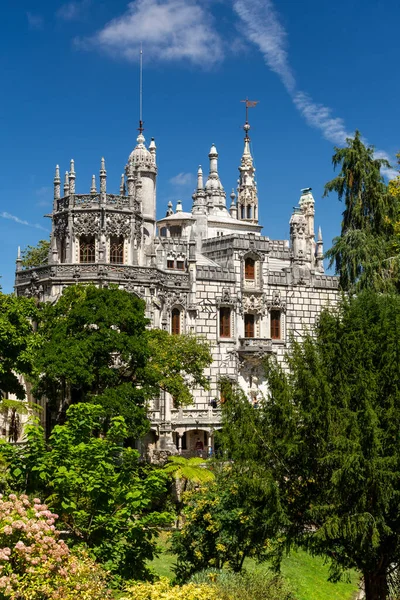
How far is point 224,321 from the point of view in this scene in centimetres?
6762

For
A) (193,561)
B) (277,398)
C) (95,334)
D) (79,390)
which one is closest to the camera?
(277,398)

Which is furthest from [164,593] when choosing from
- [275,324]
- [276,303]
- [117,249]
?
[275,324]

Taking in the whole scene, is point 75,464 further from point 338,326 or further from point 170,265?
point 170,265

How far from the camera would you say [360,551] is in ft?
88.9

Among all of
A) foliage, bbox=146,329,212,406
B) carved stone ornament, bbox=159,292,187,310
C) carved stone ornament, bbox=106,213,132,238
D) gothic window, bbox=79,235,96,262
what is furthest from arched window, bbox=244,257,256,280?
gothic window, bbox=79,235,96,262

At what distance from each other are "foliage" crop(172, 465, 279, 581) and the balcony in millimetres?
34458

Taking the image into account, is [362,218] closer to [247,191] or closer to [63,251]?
[63,251]

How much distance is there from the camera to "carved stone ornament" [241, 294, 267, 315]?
225 feet

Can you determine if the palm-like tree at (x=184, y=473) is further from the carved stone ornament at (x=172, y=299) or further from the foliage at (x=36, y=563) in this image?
the foliage at (x=36, y=563)

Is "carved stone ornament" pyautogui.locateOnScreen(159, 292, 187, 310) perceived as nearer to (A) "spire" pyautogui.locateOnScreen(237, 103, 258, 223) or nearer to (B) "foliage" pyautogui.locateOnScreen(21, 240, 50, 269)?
(B) "foliage" pyautogui.locateOnScreen(21, 240, 50, 269)

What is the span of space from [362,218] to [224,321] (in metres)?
19.6

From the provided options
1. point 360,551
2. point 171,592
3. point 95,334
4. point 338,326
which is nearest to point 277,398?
point 338,326

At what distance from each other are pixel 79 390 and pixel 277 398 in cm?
2458

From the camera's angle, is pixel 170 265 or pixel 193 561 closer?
pixel 193 561
